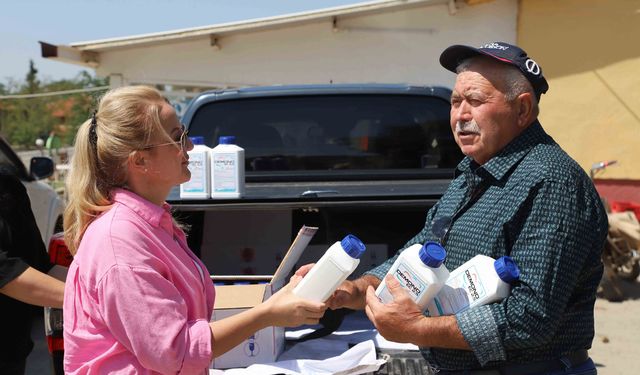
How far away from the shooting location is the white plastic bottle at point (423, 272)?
180 cm

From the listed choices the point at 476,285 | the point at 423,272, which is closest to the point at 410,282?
the point at 423,272

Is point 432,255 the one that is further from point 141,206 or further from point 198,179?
point 198,179

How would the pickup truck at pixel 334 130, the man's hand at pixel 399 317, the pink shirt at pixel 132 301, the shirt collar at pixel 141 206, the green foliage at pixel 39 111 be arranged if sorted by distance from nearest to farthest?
the pink shirt at pixel 132 301 < the shirt collar at pixel 141 206 < the man's hand at pixel 399 317 < the pickup truck at pixel 334 130 < the green foliage at pixel 39 111

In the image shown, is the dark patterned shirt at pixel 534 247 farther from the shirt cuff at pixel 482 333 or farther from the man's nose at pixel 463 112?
the man's nose at pixel 463 112

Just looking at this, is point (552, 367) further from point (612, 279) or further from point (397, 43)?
point (397, 43)

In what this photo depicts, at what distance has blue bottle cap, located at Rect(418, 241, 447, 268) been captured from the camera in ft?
5.86

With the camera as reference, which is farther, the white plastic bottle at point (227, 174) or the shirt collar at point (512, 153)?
the white plastic bottle at point (227, 174)

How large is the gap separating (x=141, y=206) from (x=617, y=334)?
212 inches

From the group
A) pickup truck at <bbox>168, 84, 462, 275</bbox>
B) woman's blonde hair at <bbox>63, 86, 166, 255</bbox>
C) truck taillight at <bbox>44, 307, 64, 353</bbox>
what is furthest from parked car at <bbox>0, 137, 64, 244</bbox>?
woman's blonde hair at <bbox>63, 86, 166, 255</bbox>

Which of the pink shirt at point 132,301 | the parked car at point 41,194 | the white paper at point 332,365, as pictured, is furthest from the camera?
the parked car at point 41,194

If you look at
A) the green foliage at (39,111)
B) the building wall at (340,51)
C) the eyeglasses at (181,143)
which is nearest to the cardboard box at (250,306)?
the eyeglasses at (181,143)

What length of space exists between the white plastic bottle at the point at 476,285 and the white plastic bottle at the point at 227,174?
1.40m

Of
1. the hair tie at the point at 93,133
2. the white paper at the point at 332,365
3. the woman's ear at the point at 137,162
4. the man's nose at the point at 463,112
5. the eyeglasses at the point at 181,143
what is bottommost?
the white paper at the point at 332,365

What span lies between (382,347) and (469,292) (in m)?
A: 1.27
